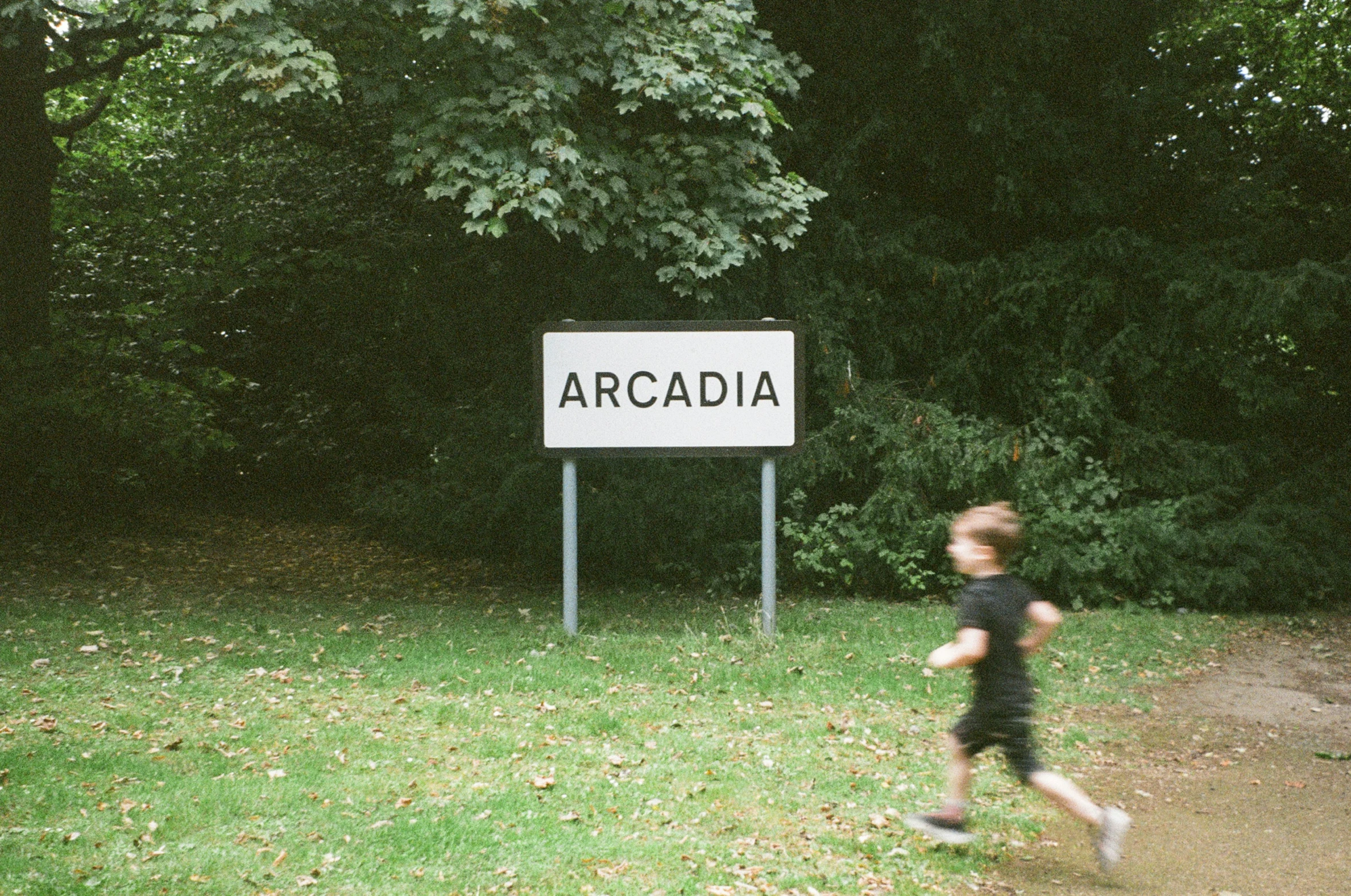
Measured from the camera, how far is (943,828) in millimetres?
5117

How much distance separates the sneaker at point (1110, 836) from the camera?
15.5ft

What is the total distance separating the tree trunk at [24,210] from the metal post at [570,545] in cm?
853

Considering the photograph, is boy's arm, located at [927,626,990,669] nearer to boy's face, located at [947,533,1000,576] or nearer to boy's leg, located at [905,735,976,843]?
boy's face, located at [947,533,1000,576]

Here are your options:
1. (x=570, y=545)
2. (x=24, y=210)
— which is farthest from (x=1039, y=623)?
(x=24, y=210)

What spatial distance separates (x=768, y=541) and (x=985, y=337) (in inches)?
184

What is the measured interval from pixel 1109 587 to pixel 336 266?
39.1ft

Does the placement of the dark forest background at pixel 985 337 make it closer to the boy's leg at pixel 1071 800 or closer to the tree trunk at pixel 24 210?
the tree trunk at pixel 24 210

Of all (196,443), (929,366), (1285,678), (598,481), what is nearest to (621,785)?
(1285,678)

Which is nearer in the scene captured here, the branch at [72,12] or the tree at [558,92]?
the tree at [558,92]

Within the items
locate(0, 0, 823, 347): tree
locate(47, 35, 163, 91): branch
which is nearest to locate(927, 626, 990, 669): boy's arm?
locate(0, 0, 823, 347): tree

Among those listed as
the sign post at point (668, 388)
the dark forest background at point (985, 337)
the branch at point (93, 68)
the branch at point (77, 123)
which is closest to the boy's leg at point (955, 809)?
the sign post at point (668, 388)

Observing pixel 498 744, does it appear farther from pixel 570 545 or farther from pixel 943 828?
pixel 570 545

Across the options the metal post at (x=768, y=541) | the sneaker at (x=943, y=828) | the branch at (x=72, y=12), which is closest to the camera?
the sneaker at (x=943, y=828)

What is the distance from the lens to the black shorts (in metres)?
4.92
